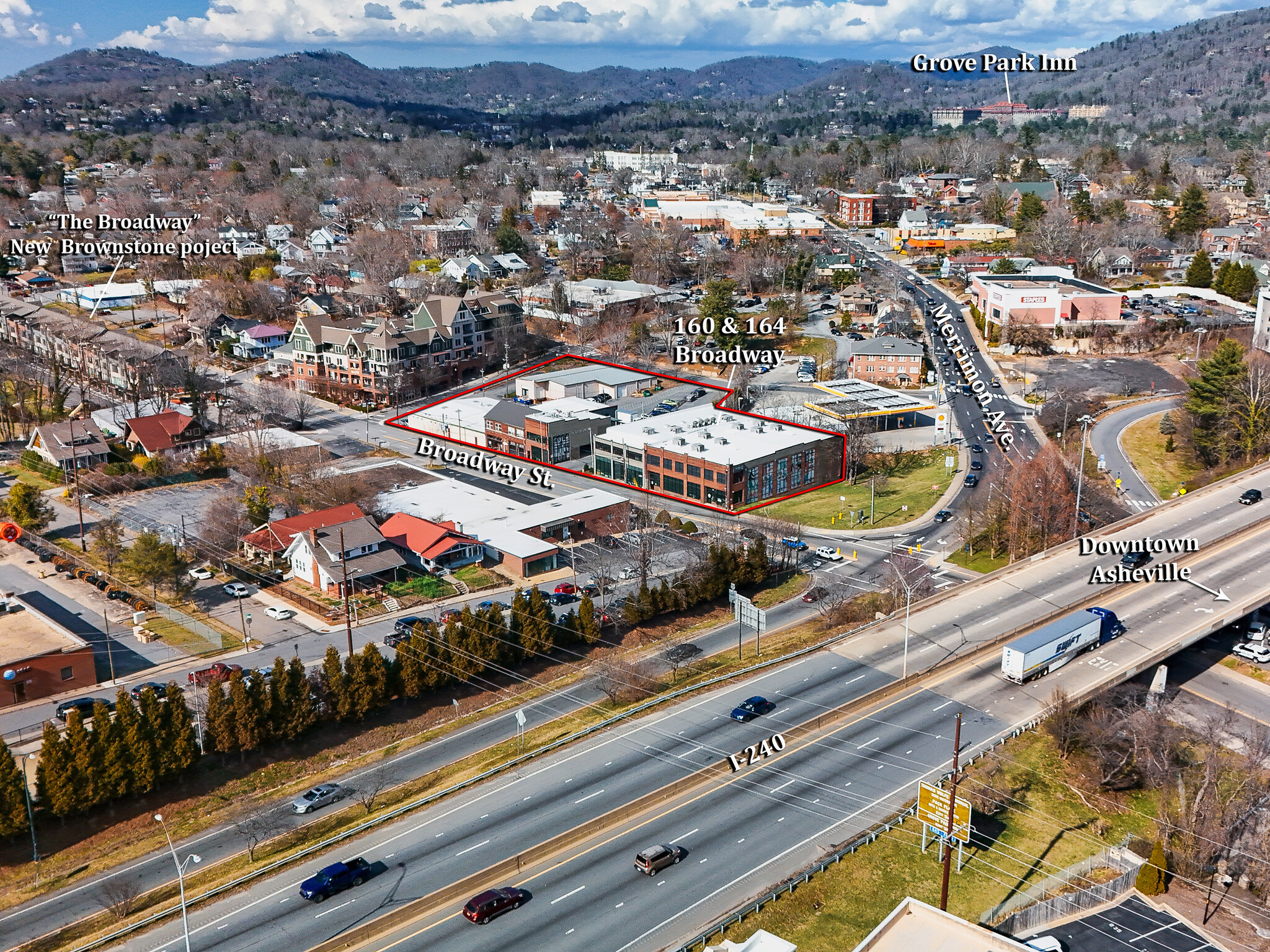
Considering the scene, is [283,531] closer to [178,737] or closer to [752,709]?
[178,737]

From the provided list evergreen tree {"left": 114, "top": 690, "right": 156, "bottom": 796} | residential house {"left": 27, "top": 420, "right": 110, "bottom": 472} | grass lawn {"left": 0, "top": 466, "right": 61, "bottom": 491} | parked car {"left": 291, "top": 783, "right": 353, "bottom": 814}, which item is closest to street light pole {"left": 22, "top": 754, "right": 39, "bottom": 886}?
evergreen tree {"left": 114, "top": 690, "right": 156, "bottom": 796}

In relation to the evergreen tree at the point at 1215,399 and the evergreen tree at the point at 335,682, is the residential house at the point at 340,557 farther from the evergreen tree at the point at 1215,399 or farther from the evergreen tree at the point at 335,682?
the evergreen tree at the point at 1215,399

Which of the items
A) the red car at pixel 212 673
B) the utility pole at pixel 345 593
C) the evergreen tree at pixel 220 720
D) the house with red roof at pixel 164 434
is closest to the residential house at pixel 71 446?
the house with red roof at pixel 164 434

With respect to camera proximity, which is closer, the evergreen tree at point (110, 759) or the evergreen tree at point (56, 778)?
the evergreen tree at point (56, 778)

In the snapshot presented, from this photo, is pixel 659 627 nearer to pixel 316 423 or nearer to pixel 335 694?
pixel 335 694

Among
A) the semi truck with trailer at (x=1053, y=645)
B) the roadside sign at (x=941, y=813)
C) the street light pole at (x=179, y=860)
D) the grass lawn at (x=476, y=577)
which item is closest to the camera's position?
the roadside sign at (x=941, y=813)

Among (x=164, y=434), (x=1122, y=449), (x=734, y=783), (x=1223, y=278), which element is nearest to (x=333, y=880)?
(x=734, y=783)

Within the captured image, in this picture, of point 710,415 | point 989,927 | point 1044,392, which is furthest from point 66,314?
point 989,927
